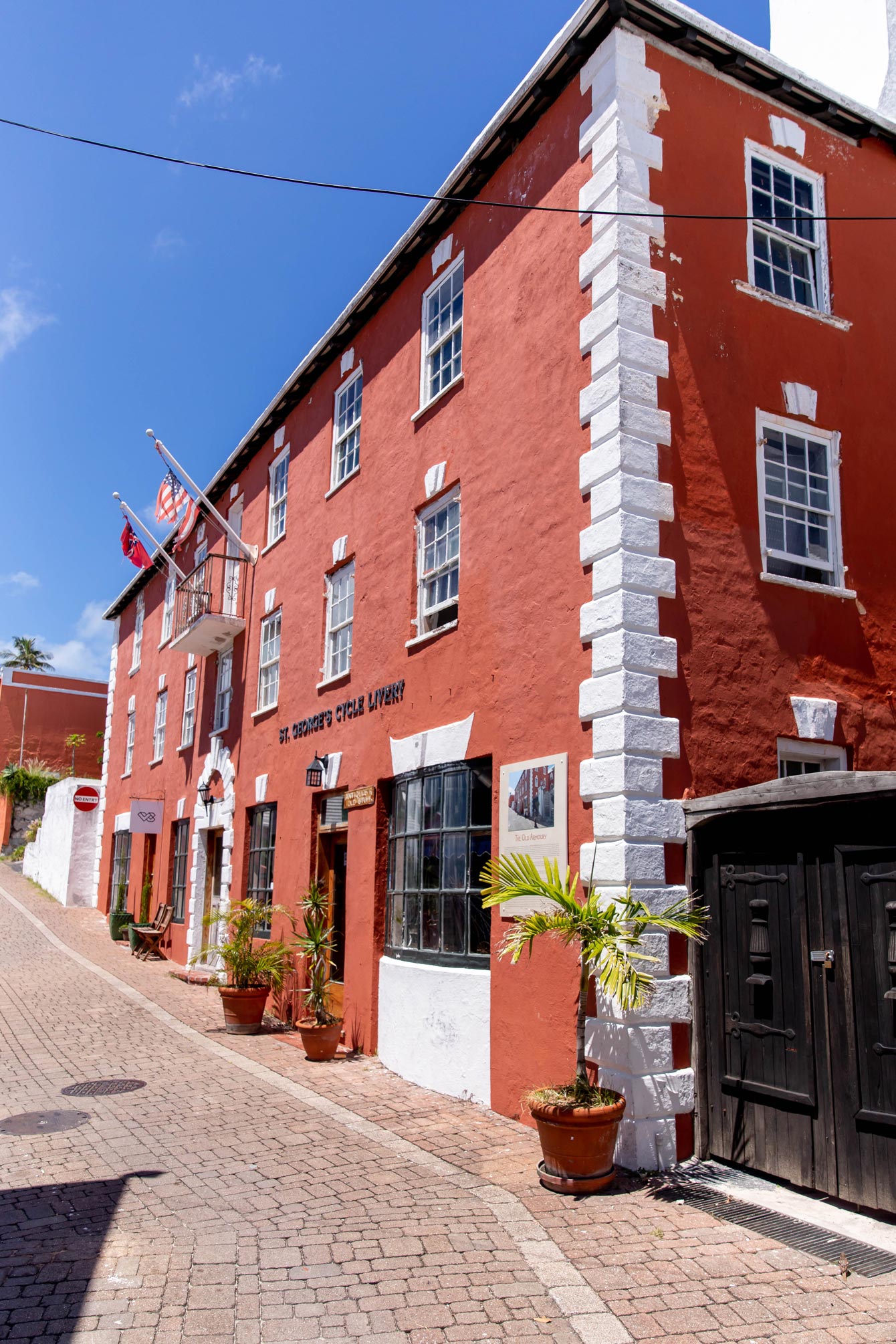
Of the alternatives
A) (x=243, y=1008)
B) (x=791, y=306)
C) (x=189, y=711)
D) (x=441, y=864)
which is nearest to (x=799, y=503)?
(x=791, y=306)

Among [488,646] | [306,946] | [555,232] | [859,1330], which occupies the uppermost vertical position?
[555,232]

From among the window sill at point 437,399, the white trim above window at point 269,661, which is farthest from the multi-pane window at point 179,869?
the window sill at point 437,399

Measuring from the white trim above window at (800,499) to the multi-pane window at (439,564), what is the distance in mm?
3054

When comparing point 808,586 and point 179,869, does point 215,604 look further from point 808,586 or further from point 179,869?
point 808,586

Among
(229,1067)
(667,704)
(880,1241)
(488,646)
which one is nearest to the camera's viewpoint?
(880,1241)

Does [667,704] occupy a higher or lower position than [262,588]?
lower

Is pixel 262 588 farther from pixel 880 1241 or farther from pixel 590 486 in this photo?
pixel 880 1241

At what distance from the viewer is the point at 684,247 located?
907 centimetres

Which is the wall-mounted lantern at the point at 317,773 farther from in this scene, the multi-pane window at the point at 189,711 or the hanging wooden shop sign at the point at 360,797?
the multi-pane window at the point at 189,711

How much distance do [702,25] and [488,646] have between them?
5.70m

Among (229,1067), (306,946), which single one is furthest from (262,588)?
(229,1067)

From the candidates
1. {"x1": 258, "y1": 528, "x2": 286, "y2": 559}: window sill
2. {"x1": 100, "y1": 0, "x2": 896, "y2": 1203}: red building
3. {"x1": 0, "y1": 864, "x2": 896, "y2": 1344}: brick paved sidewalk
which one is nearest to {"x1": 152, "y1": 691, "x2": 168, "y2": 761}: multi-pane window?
{"x1": 258, "y1": 528, "x2": 286, "y2": 559}: window sill

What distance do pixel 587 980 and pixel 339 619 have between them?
7.30 metres

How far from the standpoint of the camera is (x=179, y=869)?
20297 mm
